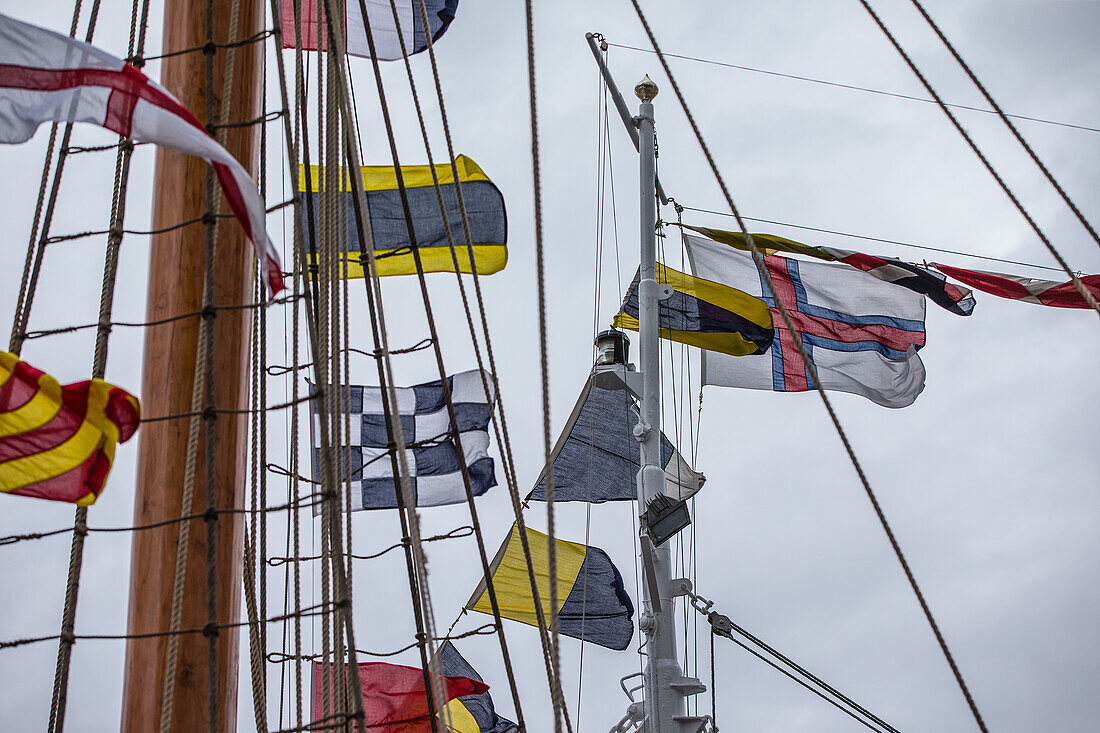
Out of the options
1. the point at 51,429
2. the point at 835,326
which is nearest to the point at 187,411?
the point at 51,429

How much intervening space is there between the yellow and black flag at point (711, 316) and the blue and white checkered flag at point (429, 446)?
79.8 inches

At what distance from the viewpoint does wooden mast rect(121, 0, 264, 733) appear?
123 inches

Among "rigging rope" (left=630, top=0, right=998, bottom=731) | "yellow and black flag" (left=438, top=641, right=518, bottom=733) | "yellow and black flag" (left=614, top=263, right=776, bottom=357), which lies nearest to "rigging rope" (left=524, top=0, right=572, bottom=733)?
"rigging rope" (left=630, top=0, right=998, bottom=731)

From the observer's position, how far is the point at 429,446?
37.6 ft

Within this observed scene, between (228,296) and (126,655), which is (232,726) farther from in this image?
(228,296)

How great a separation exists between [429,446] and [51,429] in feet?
26.6

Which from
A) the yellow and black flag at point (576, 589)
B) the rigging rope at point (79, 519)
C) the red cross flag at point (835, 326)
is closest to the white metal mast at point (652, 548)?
the red cross flag at point (835, 326)

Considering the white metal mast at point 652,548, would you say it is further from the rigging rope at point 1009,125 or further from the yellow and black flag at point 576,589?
the rigging rope at point 1009,125

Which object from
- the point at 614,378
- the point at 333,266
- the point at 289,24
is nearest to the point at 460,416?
the point at 614,378

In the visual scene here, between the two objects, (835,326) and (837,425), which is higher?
(835,326)

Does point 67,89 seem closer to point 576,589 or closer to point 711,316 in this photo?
point 711,316

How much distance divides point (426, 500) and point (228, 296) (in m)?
8.41

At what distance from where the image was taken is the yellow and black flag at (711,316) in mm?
11086

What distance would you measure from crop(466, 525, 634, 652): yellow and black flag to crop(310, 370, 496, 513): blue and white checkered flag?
110 cm
